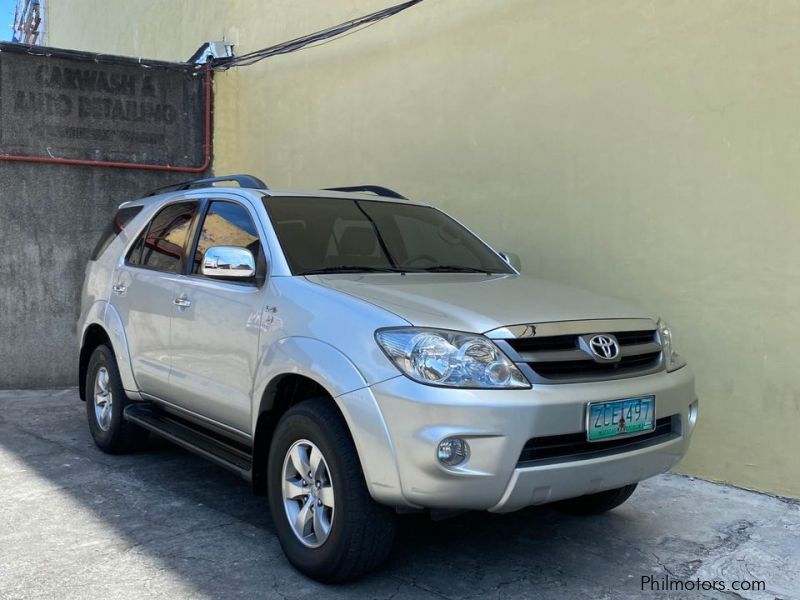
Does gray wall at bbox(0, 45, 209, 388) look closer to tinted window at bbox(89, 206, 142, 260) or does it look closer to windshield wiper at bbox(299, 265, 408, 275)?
tinted window at bbox(89, 206, 142, 260)

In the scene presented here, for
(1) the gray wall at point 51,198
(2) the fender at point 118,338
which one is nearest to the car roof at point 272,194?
(2) the fender at point 118,338

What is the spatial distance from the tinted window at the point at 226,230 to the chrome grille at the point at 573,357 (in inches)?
60.4

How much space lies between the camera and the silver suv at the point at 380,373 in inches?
113

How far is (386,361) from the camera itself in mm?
2965

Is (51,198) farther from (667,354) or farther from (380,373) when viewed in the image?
(667,354)

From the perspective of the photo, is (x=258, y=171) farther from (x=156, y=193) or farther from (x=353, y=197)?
(x=353, y=197)

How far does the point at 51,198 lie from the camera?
26.2ft

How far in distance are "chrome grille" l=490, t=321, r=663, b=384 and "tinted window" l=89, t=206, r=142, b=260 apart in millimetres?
3380

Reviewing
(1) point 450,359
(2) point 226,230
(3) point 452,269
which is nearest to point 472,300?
(1) point 450,359

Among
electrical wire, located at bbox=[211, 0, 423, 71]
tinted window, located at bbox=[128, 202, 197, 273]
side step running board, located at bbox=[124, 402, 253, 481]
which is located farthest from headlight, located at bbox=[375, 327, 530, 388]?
electrical wire, located at bbox=[211, 0, 423, 71]

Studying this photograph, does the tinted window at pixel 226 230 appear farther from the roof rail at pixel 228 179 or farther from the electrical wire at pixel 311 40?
the electrical wire at pixel 311 40

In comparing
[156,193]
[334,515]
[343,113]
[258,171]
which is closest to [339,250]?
[334,515]

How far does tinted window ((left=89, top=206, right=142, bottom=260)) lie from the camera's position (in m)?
5.46

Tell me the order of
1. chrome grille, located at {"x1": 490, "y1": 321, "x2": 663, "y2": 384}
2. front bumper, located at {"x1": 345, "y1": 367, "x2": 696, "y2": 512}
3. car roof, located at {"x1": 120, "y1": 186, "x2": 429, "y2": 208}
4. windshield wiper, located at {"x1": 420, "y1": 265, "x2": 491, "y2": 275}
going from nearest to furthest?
front bumper, located at {"x1": 345, "y1": 367, "x2": 696, "y2": 512}
chrome grille, located at {"x1": 490, "y1": 321, "x2": 663, "y2": 384}
windshield wiper, located at {"x1": 420, "y1": 265, "x2": 491, "y2": 275}
car roof, located at {"x1": 120, "y1": 186, "x2": 429, "y2": 208}
